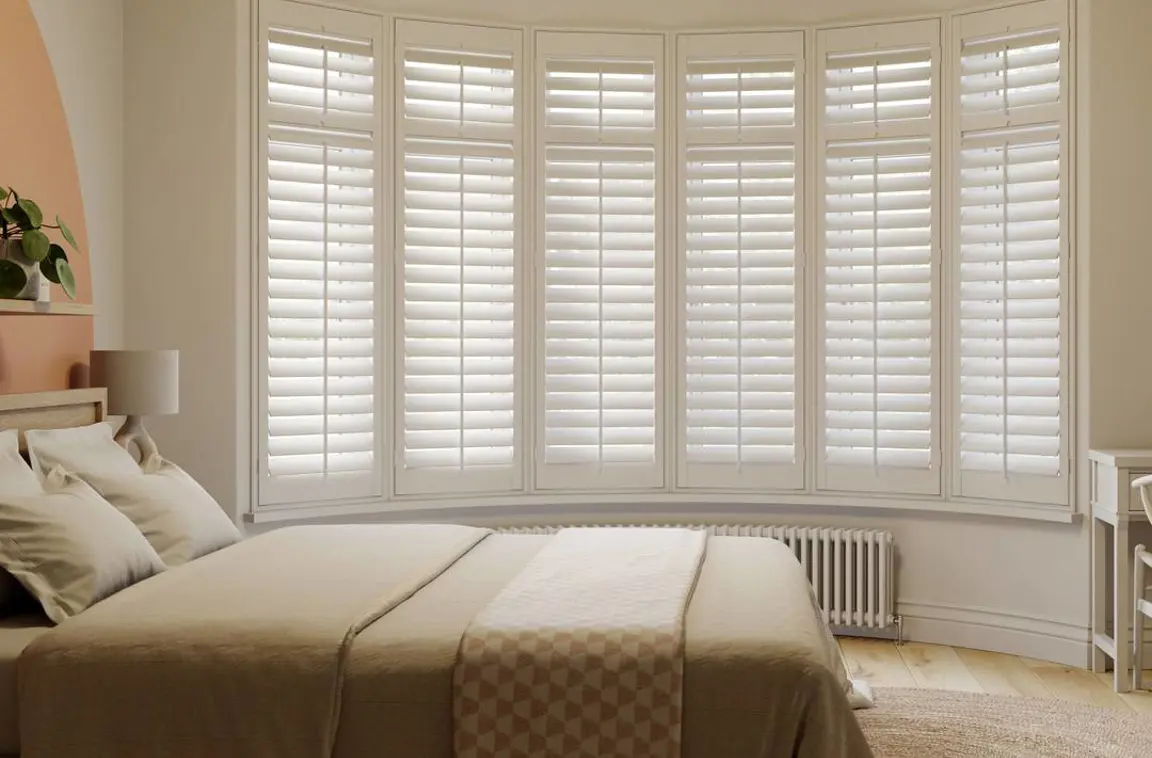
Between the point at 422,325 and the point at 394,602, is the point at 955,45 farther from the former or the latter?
the point at 394,602

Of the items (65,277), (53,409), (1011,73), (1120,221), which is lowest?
(53,409)

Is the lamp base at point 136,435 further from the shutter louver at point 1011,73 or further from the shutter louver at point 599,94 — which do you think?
the shutter louver at point 1011,73

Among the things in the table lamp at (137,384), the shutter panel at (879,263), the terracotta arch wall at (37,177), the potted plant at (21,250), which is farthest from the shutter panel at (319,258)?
the shutter panel at (879,263)

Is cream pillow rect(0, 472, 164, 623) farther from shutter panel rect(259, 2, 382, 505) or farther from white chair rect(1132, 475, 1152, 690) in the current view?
white chair rect(1132, 475, 1152, 690)

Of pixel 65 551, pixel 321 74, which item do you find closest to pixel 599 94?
pixel 321 74

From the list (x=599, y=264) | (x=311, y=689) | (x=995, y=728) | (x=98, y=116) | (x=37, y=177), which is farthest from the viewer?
(x=599, y=264)

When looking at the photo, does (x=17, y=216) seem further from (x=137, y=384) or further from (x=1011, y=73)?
(x=1011, y=73)

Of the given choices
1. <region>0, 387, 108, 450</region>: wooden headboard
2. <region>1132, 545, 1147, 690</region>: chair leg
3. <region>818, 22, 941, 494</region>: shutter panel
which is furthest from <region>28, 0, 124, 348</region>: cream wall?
<region>1132, 545, 1147, 690</region>: chair leg

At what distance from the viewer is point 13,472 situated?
3.06 meters

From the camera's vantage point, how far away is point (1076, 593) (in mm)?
4590

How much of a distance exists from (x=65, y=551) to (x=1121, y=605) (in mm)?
3675

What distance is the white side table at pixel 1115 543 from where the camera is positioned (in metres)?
4.18

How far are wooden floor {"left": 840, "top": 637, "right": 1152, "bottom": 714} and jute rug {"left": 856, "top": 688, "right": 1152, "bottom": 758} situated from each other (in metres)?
0.17

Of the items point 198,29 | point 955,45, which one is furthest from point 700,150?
point 198,29
